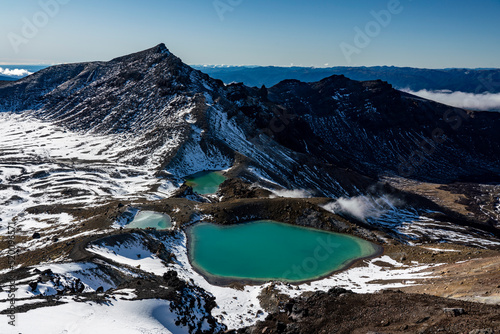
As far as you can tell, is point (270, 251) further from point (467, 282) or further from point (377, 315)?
point (467, 282)

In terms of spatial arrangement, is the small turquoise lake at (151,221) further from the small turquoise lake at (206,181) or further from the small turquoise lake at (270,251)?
the small turquoise lake at (206,181)

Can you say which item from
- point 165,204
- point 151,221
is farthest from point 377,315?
point 165,204

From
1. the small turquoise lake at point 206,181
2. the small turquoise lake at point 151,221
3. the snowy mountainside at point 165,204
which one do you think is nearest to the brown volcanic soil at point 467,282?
the snowy mountainside at point 165,204

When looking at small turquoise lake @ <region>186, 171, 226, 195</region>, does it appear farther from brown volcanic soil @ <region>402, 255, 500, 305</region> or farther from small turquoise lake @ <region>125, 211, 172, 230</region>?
brown volcanic soil @ <region>402, 255, 500, 305</region>

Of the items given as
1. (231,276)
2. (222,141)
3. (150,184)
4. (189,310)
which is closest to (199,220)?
(231,276)

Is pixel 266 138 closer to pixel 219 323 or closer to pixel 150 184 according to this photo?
pixel 150 184

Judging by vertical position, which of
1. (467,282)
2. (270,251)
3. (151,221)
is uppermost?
(467,282)
